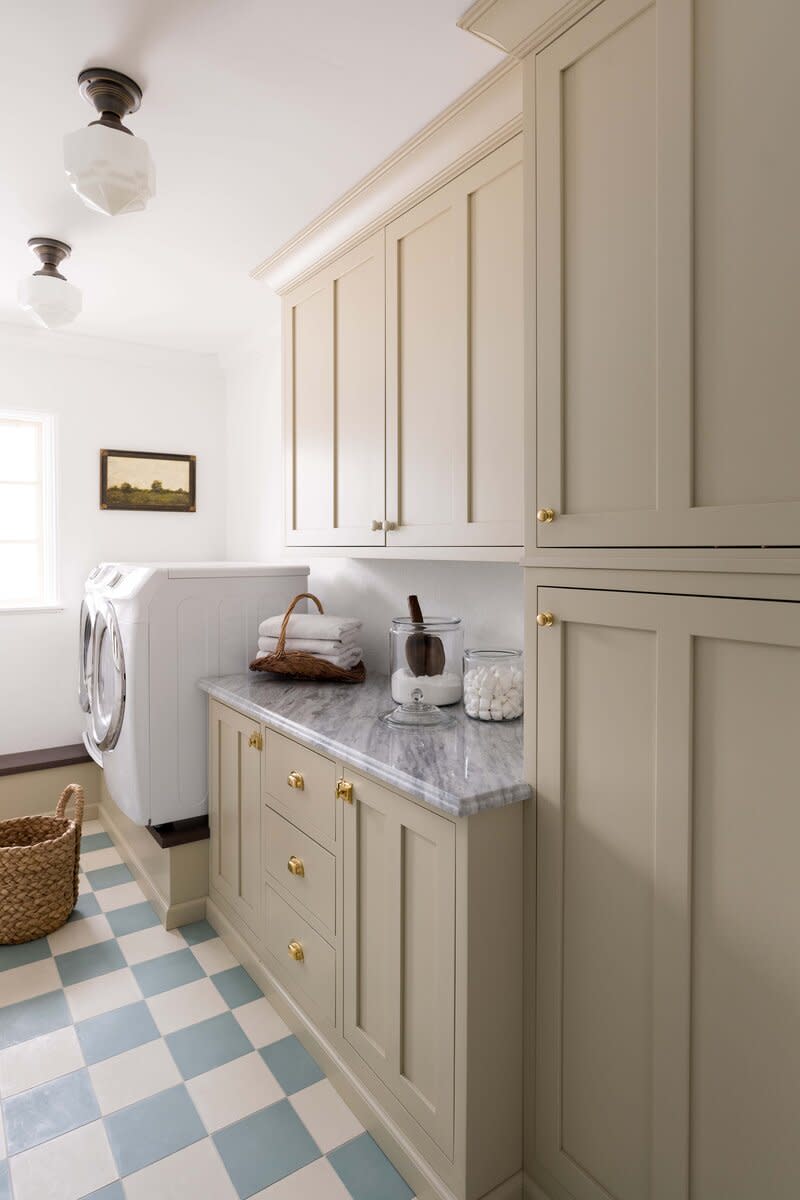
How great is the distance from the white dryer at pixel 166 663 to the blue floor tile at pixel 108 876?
0.45 meters

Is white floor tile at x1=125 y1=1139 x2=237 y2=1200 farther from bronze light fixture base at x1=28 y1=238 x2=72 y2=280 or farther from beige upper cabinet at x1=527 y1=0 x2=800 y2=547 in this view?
bronze light fixture base at x1=28 y1=238 x2=72 y2=280

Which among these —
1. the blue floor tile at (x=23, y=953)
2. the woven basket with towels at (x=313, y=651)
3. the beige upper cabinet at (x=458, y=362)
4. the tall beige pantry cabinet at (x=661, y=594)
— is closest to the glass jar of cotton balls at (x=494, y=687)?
the beige upper cabinet at (x=458, y=362)

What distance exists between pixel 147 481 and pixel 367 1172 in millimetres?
3204

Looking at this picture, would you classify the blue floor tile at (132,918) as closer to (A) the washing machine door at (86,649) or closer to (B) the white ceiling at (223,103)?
(A) the washing machine door at (86,649)

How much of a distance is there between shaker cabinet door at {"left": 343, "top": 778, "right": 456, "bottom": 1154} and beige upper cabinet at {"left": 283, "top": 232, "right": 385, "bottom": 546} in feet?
2.95

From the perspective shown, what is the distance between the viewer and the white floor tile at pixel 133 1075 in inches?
66.7

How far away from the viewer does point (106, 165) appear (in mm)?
1613

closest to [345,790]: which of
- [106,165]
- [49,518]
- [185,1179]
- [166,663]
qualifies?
[185,1179]

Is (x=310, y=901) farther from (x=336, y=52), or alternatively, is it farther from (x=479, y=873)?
(x=336, y=52)

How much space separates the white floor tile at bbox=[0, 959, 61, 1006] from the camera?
2109 mm

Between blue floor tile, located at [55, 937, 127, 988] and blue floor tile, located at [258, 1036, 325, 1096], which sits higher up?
blue floor tile, located at [55, 937, 127, 988]

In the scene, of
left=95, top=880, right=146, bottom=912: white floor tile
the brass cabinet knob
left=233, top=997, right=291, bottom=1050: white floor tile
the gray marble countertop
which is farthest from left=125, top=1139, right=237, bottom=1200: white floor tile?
left=95, top=880, right=146, bottom=912: white floor tile

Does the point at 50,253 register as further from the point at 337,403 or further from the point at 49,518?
the point at 49,518

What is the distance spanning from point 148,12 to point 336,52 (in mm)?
385
